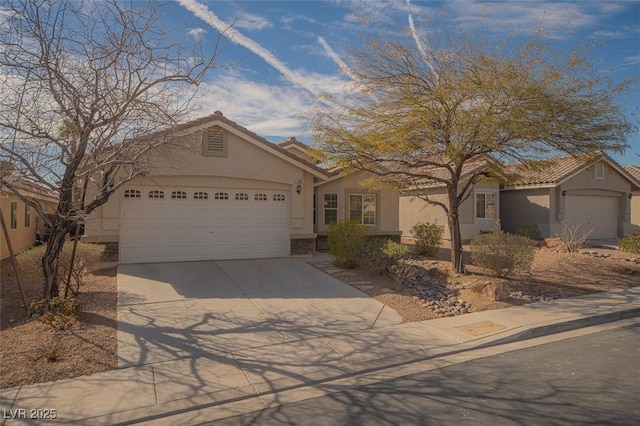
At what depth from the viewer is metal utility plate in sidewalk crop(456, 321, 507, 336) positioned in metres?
6.82

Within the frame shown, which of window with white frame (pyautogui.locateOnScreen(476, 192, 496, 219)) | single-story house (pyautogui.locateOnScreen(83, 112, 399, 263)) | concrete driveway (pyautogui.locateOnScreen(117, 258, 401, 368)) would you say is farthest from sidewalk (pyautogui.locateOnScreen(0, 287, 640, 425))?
window with white frame (pyautogui.locateOnScreen(476, 192, 496, 219))

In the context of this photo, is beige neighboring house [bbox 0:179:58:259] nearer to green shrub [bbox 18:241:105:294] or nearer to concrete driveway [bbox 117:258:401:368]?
green shrub [bbox 18:241:105:294]

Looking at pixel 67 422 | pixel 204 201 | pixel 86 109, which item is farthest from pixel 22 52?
pixel 204 201

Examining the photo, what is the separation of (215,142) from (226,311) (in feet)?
23.4

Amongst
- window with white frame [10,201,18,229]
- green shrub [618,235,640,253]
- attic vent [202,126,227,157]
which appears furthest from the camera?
green shrub [618,235,640,253]

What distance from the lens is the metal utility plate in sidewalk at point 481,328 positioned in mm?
6823

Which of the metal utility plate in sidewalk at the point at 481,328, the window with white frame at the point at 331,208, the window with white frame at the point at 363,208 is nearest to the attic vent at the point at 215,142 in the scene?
the window with white frame at the point at 331,208

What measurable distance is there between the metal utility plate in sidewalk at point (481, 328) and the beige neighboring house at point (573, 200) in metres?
14.4

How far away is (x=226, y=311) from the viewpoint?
7.73 metres

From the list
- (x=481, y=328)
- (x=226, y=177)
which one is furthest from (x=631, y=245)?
(x=226, y=177)

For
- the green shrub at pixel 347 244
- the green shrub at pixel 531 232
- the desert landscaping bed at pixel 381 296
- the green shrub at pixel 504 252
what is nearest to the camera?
the desert landscaping bed at pixel 381 296

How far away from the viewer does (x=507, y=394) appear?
15.1ft

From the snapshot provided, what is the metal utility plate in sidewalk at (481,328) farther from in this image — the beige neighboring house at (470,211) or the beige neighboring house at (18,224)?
the beige neighboring house at (470,211)

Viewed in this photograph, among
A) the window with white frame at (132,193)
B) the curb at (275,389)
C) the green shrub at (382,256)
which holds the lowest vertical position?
the curb at (275,389)
